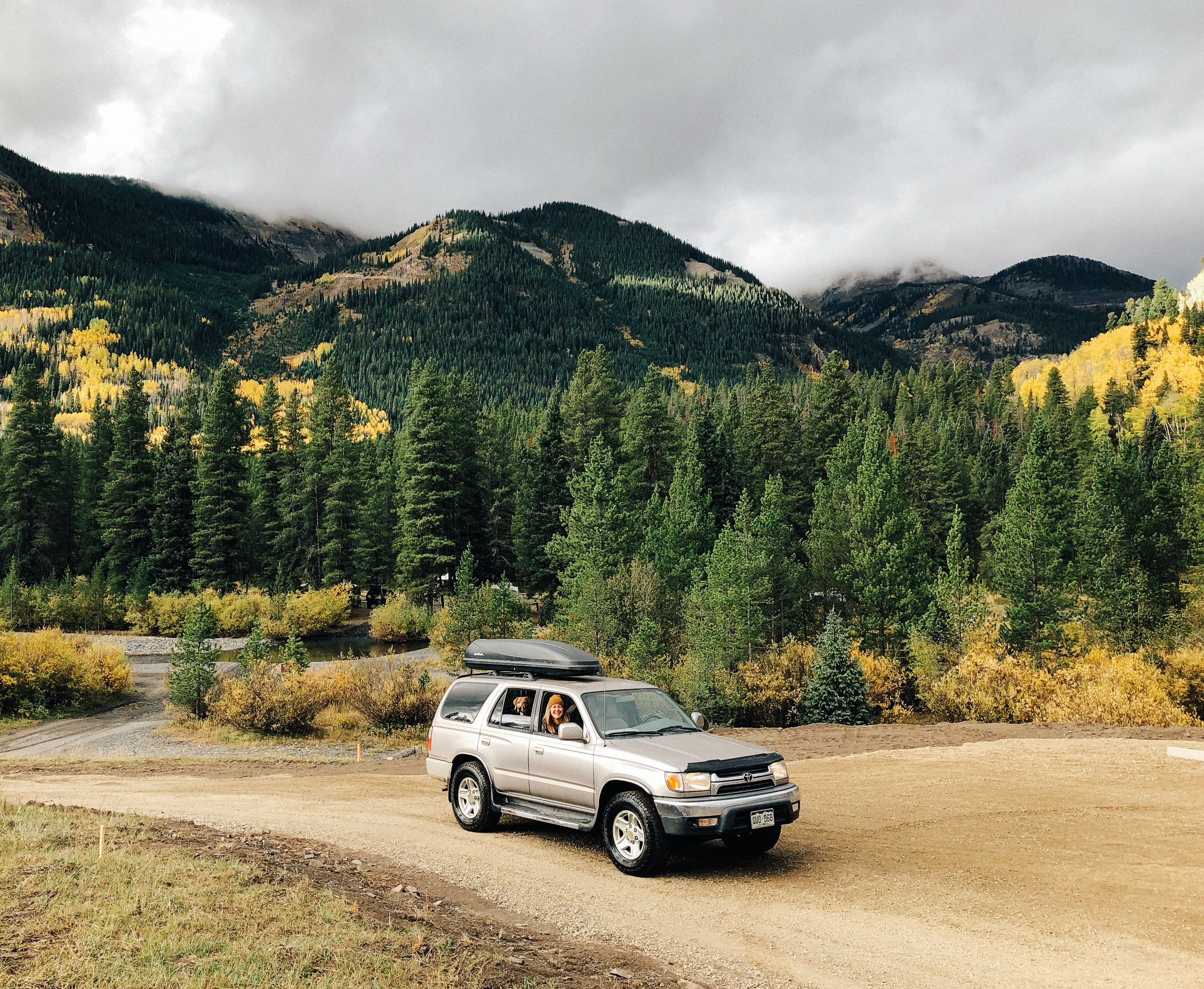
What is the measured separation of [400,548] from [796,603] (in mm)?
33692

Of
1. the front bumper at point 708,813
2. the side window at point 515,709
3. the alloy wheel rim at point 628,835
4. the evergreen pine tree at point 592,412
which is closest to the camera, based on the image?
the front bumper at point 708,813

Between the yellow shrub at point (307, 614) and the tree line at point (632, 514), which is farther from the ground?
the tree line at point (632, 514)

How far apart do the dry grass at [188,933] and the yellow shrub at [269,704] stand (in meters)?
21.1

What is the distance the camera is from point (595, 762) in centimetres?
988

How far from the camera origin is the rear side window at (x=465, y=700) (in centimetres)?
1194

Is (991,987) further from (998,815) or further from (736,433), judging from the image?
(736,433)

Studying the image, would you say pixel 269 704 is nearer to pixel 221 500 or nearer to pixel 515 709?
pixel 515 709

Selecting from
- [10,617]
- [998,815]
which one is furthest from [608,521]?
[10,617]

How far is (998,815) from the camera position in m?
12.2

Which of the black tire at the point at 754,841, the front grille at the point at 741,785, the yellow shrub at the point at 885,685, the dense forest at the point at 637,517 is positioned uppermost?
the dense forest at the point at 637,517

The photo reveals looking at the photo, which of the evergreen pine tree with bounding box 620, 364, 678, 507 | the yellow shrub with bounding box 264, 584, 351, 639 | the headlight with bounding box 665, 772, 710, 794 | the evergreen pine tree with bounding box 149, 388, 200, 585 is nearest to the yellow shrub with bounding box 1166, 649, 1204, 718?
the headlight with bounding box 665, 772, 710, 794

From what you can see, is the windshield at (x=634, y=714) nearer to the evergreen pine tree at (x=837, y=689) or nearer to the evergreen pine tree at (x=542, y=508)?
the evergreen pine tree at (x=837, y=689)

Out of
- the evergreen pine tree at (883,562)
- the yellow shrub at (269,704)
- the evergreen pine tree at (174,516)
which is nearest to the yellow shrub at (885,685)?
the evergreen pine tree at (883,562)

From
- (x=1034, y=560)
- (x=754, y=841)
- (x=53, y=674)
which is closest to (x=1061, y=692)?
(x=1034, y=560)
